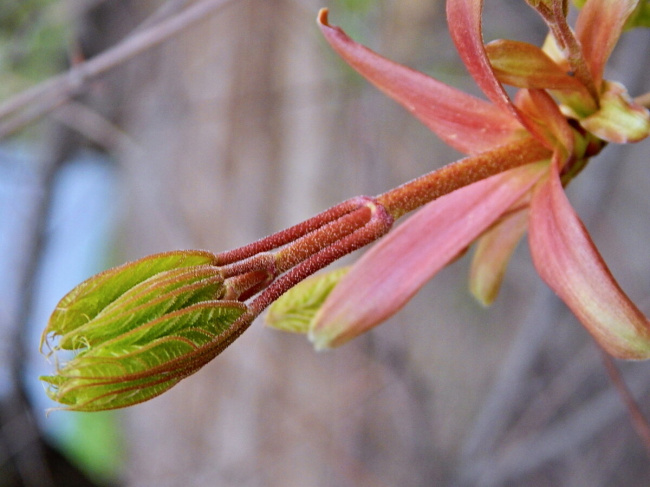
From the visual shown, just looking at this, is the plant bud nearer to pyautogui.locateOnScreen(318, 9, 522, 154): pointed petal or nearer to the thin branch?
pyautogui.locateOnScreen(318, 9, 522, 154): pointed petal

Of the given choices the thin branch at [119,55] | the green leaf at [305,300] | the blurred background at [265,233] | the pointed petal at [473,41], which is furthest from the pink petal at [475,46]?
the blurred background at [265,233]

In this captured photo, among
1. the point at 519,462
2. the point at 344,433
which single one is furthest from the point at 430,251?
the point at 344,433

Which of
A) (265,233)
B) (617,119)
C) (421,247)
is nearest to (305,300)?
(421,247)

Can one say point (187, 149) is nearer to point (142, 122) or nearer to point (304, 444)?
point (142, 122)

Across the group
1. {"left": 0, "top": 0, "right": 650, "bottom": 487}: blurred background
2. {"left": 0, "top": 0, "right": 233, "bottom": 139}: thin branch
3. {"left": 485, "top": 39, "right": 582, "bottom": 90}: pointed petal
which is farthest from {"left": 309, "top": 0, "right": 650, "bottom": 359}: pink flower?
{"left": 0, "top": 0, "right": 650, "bottom": 487}: blurred background

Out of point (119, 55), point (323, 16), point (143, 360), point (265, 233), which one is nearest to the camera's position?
point (143, 360)

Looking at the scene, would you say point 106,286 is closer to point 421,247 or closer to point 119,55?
point 421,247

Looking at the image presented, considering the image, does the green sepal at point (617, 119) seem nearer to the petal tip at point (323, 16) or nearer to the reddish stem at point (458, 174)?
the reddish stem at point (458, 174)
